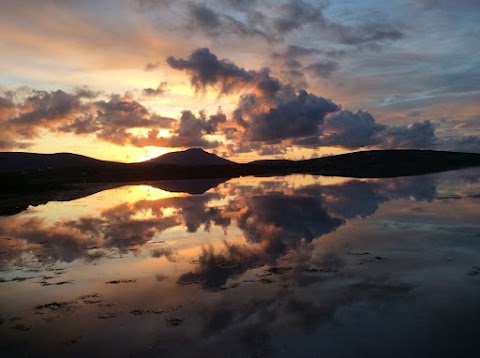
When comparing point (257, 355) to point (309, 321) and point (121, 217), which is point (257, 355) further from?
point (121, 217)

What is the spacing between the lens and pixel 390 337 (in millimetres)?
14047

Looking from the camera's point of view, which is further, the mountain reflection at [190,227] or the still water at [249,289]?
the mountain reflection at [190,227]

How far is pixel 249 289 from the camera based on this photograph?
19.6 m

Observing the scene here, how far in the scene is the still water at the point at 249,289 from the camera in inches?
559

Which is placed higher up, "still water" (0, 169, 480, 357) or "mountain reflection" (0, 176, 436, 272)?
"mountain reflection" (0, 176, 436, 272)

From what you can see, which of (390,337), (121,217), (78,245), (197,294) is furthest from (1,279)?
(121,217)

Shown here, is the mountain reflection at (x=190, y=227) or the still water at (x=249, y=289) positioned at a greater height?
the mountain reflection at (x=190, y=227)

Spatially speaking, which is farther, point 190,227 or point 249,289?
point 190,227

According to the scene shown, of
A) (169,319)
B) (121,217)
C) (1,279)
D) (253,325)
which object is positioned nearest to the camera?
(253,325)

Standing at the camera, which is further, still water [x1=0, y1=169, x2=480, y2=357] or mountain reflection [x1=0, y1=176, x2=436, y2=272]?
mountain reflection [x1=0, y1=176, x2=436, y2=272]

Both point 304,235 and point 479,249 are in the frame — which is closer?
point 479,249

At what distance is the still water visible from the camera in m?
14.2

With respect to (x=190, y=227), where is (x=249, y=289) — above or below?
below

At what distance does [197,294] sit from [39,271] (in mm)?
11212
